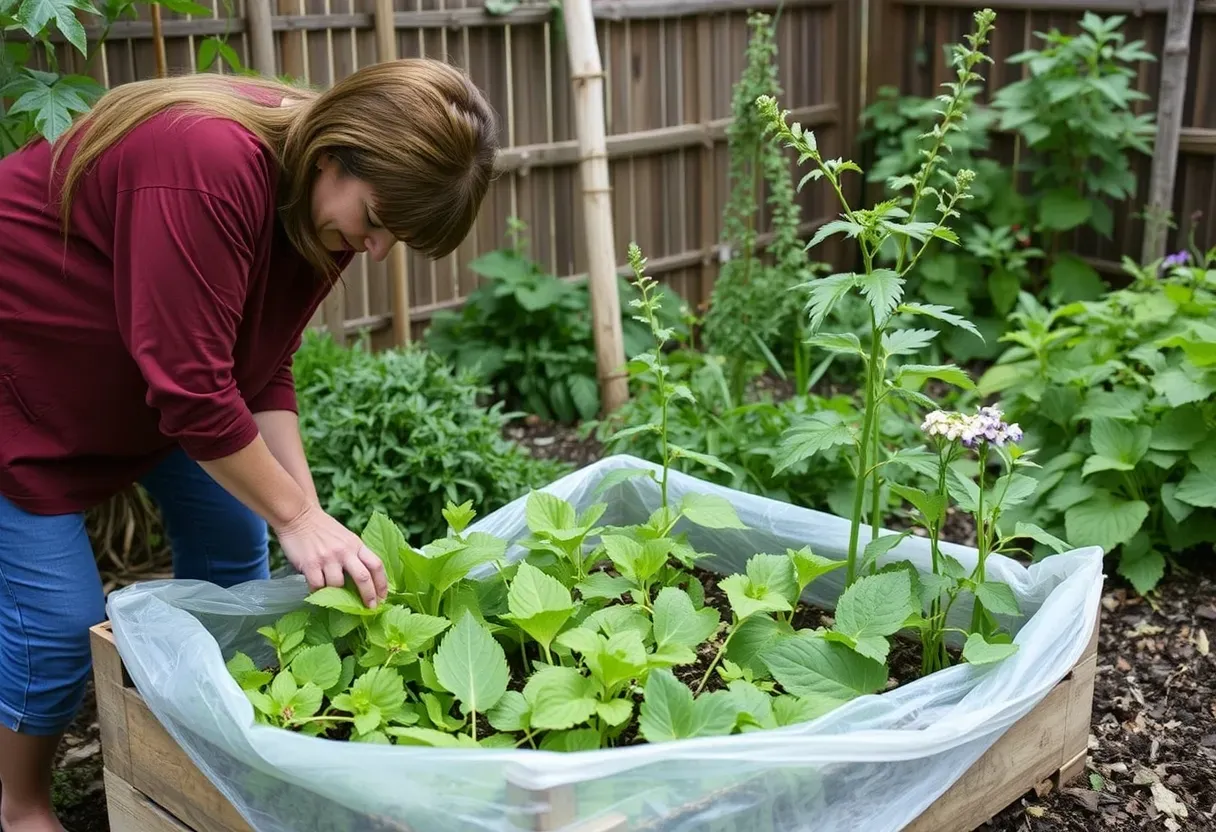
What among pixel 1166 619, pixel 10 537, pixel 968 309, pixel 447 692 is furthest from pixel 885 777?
pixel 968 309

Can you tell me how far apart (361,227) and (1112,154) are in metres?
4.31

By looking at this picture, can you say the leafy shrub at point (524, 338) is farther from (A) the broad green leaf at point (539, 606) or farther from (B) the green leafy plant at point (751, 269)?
(A) the broad green leaf at point (539, 606)

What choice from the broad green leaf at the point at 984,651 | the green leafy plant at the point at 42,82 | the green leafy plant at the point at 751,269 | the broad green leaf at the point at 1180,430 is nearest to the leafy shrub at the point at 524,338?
the green leafy plant at the point at 751,269

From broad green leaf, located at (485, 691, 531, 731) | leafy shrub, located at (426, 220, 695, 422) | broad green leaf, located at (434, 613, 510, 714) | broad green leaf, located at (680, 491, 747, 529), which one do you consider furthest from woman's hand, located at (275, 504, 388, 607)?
leafy shrub, located at (426, 220, 695, 422)

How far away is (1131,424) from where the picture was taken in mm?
3385

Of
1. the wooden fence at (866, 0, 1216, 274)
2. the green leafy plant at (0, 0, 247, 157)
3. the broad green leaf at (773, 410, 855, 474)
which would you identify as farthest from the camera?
the wooden fence at (866, 0, 1216, 274)


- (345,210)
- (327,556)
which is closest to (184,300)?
(345,210)

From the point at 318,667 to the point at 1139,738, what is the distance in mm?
1730

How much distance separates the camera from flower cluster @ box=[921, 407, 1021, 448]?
76.2 inches

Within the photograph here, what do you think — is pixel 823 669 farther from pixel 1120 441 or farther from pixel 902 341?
pixel 1120 441

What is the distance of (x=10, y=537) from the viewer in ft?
6.78

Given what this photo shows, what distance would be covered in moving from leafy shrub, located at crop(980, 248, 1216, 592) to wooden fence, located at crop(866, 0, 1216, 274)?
155cm

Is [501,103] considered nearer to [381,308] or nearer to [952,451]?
[381,308]

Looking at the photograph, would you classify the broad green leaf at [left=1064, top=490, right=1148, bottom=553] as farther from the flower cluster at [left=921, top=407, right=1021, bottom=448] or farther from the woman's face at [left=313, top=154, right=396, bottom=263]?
the woman's face at [left=313, top=154, right=396, bottom=263]
